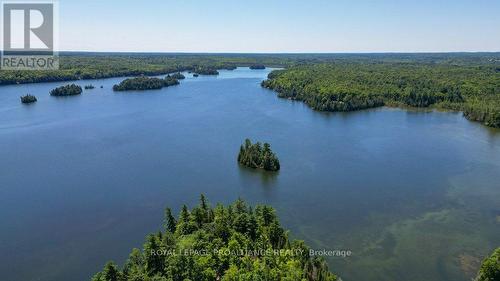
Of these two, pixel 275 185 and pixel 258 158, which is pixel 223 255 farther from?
pixel 258 158

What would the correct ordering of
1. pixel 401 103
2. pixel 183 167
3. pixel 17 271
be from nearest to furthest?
1. pixel 17 271
2. pixel 183 167
3. pixel 401 103

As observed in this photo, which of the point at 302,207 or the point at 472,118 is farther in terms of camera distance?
the point at 472,118

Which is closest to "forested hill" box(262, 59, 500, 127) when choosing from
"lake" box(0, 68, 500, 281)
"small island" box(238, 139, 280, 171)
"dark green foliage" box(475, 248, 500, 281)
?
"lake" box(0, 68, 500, 281)

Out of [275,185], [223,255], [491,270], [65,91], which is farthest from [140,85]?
[491,270]

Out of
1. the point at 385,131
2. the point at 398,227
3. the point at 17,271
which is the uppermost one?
the point at 385,131

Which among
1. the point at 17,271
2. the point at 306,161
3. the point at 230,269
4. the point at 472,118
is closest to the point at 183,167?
the point at 306,161

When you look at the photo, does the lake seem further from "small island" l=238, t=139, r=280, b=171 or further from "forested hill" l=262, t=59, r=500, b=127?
"forested hill" l=262, t=59, r=500, b=127

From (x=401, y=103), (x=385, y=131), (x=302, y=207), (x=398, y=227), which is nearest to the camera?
(x=398, y=227)

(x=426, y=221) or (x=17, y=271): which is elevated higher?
(x=426, y=221)

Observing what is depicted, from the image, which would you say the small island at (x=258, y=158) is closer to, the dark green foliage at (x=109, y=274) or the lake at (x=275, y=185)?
the lake at (x=275, y=185)

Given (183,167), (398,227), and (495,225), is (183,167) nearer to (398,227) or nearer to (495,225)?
(398,227)
